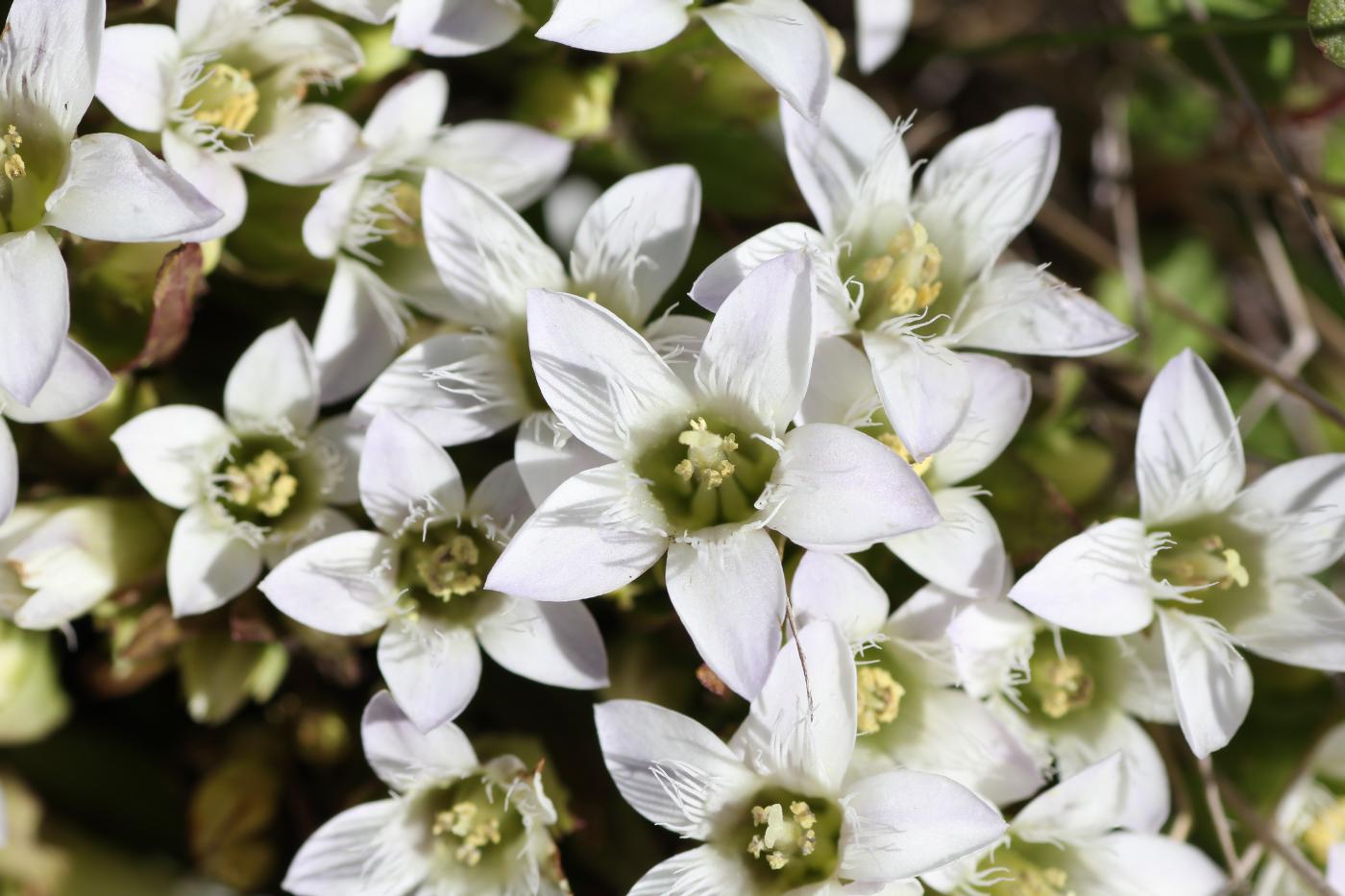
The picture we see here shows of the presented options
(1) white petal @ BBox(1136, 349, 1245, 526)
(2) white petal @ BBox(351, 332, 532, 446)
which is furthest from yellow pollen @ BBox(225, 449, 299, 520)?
(1) white petal @ BBox(1136, 349, 1245, 526)

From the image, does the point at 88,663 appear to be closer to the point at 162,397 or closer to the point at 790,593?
the point at 162,397

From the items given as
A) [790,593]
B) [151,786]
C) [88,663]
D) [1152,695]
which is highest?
[790,593]

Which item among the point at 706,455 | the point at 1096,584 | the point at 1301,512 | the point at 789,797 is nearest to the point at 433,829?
the point at 789,797

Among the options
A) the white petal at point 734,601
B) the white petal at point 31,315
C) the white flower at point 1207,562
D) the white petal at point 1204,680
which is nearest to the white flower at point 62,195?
the white petal at point 31,315

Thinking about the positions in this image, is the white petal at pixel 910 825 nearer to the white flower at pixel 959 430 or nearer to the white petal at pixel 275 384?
the white flower at pixel 959 430

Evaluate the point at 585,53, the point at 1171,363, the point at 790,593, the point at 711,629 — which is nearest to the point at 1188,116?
the point at 1171,363
